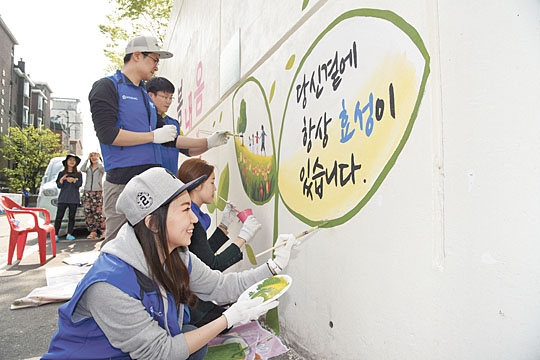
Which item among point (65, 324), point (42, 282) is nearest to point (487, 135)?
point (65, 324)

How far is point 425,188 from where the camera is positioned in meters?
1.28

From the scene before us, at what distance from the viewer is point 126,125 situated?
2598mm

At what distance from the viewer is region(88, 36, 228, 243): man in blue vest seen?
2.45 meters

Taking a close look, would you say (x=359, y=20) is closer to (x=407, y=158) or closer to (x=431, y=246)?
(x=407, y=158)

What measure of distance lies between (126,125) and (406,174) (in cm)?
197

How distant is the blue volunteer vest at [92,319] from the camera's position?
138 centimetres

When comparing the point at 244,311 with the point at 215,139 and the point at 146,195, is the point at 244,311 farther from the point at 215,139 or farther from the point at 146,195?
the point at 215,139

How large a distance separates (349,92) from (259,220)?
1.31m

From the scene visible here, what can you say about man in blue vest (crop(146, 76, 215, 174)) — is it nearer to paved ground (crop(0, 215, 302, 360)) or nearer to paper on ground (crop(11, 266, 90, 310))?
paved ground (crop(0, 215, 302, 360))

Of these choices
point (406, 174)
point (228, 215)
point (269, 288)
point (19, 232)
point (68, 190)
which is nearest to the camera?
point (406, 174)

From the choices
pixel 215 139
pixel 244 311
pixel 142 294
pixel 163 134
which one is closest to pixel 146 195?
pixel 142 294

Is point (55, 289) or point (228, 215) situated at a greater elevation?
point (228, 215)

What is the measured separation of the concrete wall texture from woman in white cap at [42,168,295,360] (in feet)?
1.66

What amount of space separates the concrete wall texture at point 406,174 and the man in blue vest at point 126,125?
861 mm
